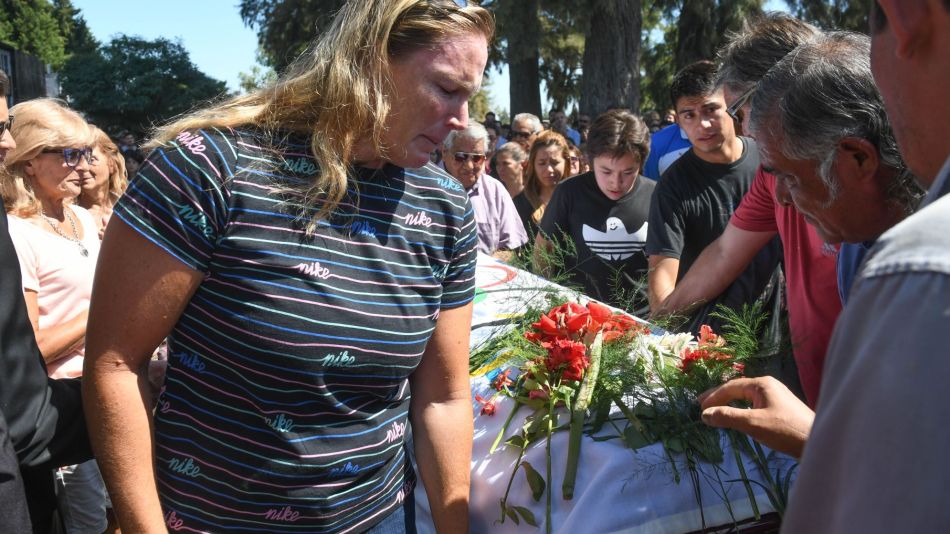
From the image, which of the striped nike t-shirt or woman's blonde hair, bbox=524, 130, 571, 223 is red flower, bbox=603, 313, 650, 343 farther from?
woman's blonde hair, bbox=524, 130, 571, 223

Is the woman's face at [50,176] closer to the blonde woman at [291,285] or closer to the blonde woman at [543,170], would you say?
the blonde woman at [291,285]

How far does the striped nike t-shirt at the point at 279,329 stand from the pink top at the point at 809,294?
1.00 meters

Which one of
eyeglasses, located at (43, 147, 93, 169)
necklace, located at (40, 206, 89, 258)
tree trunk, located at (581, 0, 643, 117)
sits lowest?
necklace, located at (40, 206, 89, 258)

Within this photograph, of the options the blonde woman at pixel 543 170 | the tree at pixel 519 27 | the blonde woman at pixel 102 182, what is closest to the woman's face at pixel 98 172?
the blonde woman at pixel 102 182

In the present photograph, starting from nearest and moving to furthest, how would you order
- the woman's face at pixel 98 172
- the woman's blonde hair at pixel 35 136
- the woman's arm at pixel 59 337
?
the woman's arm at pixel 59 337 → the woman's blonde hair at pixel 35 136 → the woman's face at pixel 98 172

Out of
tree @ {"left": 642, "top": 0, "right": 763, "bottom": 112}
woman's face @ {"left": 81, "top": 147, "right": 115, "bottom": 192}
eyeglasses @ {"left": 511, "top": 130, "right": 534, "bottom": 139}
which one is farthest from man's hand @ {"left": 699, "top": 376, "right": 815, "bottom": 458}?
tree @ {"left": 642, "top": 0, "right": 763, "bottom": 112}

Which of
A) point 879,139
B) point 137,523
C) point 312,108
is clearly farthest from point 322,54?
point 879,139

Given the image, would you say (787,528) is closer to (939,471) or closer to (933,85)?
(939,471)

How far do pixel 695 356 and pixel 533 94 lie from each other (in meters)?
16.7

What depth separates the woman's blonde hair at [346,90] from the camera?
4.96 feet

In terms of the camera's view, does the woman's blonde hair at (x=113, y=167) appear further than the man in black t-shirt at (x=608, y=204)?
Yes

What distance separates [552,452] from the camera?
73.8 inches

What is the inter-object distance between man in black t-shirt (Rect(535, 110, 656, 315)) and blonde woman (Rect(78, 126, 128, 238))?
260 cm

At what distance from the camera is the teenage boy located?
324 cm
